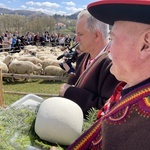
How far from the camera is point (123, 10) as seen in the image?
975 millimetres

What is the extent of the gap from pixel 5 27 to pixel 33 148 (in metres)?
48.5

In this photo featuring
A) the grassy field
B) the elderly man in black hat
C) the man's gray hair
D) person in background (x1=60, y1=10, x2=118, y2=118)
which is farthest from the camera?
the grassy field

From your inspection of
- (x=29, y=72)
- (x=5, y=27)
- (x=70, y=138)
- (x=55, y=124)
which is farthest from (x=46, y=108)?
(x=5, y=27)

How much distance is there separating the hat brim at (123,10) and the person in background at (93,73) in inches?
35.8

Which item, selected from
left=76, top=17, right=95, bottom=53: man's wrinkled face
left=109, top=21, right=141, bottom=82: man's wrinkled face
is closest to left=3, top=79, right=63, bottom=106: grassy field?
left=76, top=17, right=95, bottom=53: man's wrinkled face

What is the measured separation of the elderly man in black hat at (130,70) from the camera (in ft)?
2.92

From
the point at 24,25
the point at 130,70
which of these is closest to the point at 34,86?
the point at 130,70

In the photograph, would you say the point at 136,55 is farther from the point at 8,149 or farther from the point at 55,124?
the point at 8,149

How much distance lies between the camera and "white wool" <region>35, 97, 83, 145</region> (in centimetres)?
154

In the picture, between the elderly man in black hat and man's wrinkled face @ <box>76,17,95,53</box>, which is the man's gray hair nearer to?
man's wrinkled face @ <box>76,17,95,53</box>

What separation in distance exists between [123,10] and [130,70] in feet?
0.80

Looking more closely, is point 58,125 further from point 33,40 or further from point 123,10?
point 33,40

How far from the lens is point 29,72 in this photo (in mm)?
9539

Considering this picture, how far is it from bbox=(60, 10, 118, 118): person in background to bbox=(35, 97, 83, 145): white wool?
473 millimetres
